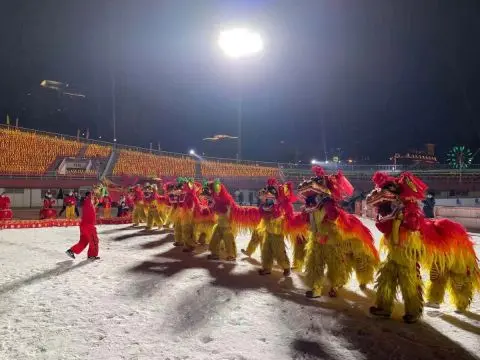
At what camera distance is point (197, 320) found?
15.0 ft

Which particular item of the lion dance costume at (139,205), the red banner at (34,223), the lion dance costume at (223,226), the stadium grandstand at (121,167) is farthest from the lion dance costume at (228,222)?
the stadium grandstand at (121,167)

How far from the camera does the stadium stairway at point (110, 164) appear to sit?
29956 millimetres

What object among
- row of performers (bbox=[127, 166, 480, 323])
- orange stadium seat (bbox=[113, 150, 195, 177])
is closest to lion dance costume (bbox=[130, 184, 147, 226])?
row of performers (bbox=[127, 166, 480, 323])

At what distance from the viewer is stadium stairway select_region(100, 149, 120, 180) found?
29956 mm

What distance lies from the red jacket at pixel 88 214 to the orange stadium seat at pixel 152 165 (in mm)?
23581

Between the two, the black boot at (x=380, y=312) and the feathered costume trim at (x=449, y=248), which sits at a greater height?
the feathered costume trim at (x=449, y=248)

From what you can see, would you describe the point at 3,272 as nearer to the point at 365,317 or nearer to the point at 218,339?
the point at 218,339

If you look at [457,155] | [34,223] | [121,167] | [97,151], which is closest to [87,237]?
[34,223]

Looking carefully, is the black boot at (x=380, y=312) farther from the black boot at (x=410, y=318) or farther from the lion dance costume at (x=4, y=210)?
the lion dance costume at (x=4, y=210)

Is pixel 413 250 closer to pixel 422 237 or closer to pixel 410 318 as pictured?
pixel 422 237

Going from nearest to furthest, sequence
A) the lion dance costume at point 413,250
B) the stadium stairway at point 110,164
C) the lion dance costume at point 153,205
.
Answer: the lion dance costume at point 413,250
the lion dance costume at point 153,205
the stadium stairway at point 110,164

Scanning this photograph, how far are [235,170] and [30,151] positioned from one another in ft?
58.1

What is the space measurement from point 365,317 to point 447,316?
3.84 ft

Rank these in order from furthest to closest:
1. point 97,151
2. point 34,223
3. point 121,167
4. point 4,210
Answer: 1. point 97,151
2. point 121,167
3. point 4,210
4. point 34,223
